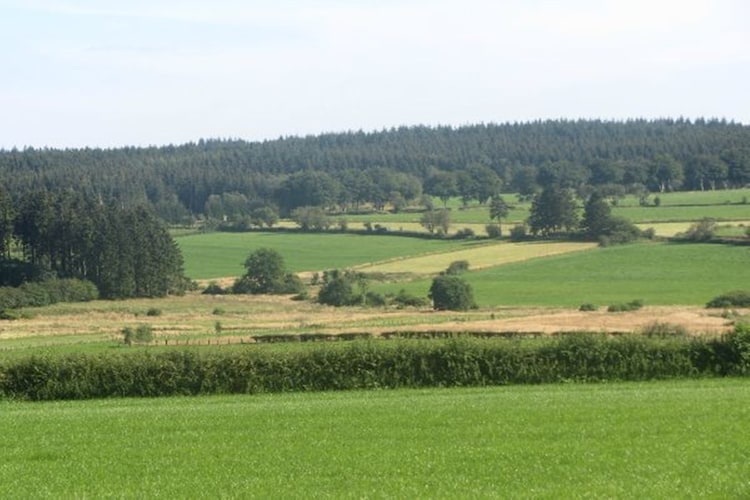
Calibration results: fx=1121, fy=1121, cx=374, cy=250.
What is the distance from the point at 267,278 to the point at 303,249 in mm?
24474

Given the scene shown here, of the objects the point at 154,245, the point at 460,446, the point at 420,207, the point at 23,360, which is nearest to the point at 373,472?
the point at 460,446

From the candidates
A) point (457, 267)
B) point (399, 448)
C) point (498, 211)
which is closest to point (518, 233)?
point (498, 211)

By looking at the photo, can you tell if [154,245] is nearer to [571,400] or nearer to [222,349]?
[222,349]

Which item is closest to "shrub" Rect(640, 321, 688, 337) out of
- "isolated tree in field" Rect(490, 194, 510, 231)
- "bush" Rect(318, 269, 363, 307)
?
"bush" Rect(318, 269, 363, 307)

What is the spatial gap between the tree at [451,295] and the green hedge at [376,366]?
45.7 meters

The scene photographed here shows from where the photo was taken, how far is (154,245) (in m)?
105

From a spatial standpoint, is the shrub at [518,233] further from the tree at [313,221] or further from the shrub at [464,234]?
the tree at [313,221]

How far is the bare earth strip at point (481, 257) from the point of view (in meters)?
110

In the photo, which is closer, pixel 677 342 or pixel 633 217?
pixel 677 342

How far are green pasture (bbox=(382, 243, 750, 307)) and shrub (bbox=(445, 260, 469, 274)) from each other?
1.84 meters

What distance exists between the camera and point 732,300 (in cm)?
7856

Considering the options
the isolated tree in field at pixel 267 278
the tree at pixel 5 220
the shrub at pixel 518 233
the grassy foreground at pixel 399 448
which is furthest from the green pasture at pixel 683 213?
the grassy foreground at pixel 399 448

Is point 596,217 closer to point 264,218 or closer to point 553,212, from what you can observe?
point 553,212

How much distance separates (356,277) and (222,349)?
61.2 meters
